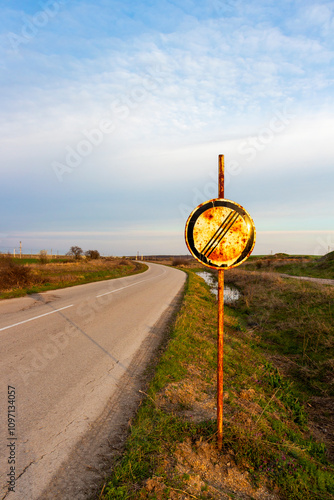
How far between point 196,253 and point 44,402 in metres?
2.89

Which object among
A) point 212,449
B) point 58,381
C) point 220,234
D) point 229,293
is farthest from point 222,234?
point 229,293

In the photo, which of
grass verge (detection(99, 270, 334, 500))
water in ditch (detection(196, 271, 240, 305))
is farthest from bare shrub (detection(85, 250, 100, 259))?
grass verge (detection(99, 270, 334, 500))

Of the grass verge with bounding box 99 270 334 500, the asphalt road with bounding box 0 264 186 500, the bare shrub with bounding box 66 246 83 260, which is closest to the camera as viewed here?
the grass verge with bounding box 99 270 334 500

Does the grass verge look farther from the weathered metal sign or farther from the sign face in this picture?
the sign face

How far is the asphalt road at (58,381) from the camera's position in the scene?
2963 millimetres

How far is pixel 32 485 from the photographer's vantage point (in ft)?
8.72

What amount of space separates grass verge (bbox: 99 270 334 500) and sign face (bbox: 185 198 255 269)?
6.16 feet

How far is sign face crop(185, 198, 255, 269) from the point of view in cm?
307

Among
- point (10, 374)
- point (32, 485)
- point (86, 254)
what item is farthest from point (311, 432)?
point (86, 254)

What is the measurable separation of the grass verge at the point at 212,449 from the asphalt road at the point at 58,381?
463mm

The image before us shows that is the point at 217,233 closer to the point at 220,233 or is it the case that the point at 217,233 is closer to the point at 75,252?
the point at 220,233

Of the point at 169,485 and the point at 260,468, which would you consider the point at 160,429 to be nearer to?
the point at 169,485

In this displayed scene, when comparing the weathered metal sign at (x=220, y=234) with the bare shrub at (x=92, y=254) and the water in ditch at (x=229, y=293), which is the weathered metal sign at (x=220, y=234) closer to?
the water in ditch at (x=229, y=293)

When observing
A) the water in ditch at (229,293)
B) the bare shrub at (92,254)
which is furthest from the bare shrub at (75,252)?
the water in ditch at (229,293)
